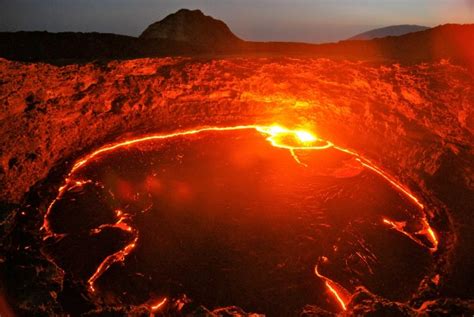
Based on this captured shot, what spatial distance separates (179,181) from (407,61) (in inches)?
198

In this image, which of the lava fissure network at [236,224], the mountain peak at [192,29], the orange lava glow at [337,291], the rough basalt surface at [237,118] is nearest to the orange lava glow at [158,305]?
the lava fissure network at [236,224]

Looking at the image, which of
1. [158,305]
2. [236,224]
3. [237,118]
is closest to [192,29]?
[237,118]

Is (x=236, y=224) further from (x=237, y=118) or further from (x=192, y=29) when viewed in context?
(x=192, y=29)

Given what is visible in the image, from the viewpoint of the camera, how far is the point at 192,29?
55.7 ft

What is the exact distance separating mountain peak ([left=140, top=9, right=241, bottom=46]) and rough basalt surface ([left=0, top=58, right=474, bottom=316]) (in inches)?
323

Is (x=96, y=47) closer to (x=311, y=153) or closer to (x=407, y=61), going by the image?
(x=311, y=153)

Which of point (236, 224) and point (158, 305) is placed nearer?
point (158, 305)

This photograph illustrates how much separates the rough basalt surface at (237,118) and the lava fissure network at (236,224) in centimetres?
35

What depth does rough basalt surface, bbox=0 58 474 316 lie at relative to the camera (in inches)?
207

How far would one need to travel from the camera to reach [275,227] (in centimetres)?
588

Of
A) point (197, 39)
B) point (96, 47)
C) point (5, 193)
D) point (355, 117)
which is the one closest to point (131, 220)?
point (5, 193)

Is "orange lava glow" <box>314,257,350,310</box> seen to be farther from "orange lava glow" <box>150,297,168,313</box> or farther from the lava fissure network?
"orange lava glow" <box>150,297,168,313</box>

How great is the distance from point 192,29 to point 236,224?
43.4 ft

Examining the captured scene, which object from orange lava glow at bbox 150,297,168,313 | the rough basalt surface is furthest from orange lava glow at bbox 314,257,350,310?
orange lava glow at bbox 150,297,168,313
